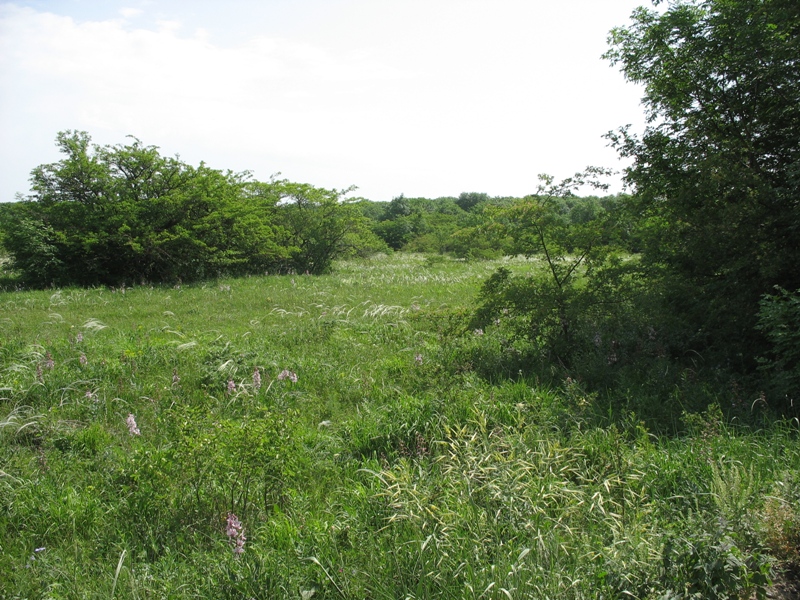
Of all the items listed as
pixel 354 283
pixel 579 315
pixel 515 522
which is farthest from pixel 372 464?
pixel 354 283

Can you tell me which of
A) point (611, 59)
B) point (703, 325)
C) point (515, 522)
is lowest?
point (515, 522)

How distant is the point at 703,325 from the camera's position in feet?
19.8

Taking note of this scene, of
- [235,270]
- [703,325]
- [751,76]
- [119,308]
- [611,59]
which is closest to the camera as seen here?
[703,325]

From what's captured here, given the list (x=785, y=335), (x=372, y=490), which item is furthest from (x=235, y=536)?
(x=785, y=335)

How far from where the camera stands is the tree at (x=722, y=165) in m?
5.45

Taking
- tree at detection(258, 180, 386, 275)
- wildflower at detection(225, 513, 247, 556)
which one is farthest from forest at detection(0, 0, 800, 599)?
tree at detection(258, 180, 386, 275)

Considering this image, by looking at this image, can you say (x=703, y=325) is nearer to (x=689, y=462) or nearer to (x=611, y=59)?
(x=689, y=462)

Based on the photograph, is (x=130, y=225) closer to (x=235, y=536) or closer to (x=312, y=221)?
(x=312, y=221)

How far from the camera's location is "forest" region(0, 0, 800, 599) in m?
2.58

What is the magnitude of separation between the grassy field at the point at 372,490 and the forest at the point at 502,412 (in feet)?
0.07

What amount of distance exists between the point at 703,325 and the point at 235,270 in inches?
650

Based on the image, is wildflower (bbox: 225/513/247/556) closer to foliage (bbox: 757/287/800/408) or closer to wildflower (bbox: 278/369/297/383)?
wildflower (bbox: 278/369/297/383)

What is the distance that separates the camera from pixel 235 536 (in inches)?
116

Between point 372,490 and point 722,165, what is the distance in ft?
18.8
